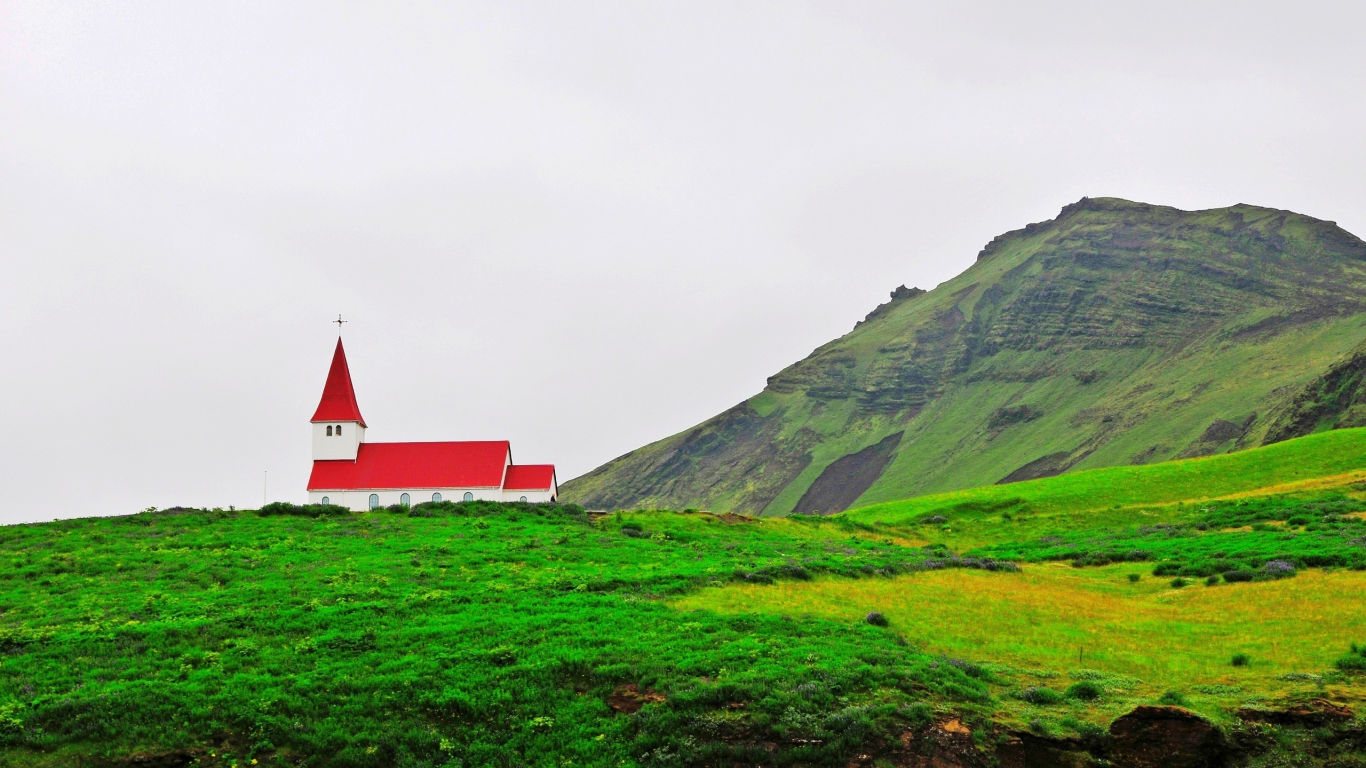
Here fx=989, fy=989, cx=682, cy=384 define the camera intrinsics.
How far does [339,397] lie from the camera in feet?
282

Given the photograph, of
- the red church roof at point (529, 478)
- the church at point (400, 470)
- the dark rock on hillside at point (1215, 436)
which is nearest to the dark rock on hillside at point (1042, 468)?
the dark rock on hillside at point (1215, 436)

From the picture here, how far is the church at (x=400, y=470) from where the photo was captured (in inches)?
3177

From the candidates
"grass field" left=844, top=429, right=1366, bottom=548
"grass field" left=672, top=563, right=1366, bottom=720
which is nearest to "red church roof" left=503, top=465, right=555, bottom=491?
"grass field" left=844, top=429, right=1366, bottom=548

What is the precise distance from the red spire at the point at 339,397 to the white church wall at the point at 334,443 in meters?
0.70

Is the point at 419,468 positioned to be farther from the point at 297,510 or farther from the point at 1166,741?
the point at 1166,741

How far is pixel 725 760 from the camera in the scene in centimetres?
2045

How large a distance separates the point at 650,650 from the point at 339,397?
219 feet

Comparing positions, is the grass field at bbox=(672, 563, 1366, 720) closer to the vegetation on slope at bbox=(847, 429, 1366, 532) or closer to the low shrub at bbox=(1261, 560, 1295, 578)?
the low shrub at bbox=(1261, 560, 1295, 578)

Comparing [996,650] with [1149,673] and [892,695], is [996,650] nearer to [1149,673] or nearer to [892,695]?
[1149,673]

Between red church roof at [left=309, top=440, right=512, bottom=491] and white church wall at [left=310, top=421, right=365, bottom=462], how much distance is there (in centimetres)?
67

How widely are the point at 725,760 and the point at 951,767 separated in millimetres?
4545

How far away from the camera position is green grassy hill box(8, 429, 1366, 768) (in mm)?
21016

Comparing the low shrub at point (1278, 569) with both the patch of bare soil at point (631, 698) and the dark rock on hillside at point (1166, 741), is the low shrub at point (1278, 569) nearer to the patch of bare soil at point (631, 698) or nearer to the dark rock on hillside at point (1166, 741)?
the dark rock on hillside at point (1166, 741)

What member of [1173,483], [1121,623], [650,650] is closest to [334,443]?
[650,650]
